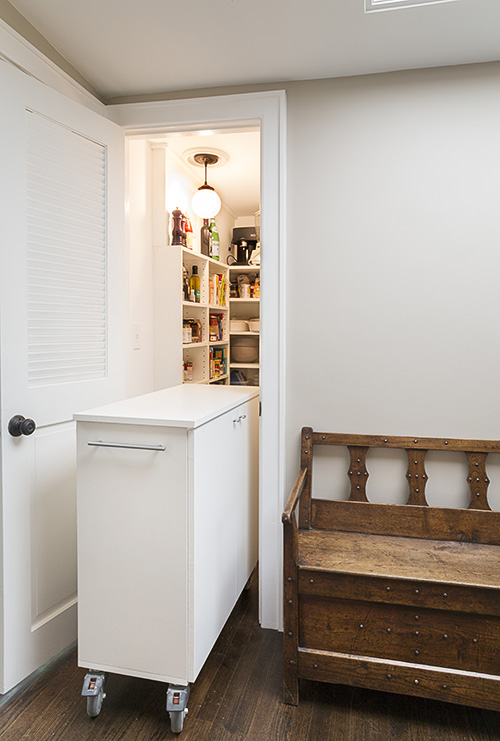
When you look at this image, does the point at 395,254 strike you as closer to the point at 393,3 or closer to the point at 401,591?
the point at 393,3

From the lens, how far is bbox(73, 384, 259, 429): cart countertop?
151cm

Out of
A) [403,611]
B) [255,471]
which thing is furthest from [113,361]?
[403,611]

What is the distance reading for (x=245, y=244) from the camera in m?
4.72

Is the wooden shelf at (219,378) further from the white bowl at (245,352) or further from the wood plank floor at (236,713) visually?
the wood plank floor at (236,713)

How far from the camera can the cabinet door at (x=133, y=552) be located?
153 centimetres

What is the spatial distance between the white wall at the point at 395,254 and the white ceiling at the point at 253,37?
Result: 0.44 ft

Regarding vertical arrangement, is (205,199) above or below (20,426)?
above

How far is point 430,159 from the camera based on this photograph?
76.5 inches

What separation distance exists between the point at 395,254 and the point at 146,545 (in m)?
1.44

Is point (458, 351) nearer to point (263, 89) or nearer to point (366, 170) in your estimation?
point (366, 170)

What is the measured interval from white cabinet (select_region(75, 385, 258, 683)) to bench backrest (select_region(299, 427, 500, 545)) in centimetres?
57

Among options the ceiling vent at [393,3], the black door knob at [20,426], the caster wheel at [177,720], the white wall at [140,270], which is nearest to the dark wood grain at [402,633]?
the caster wheel at [177,720]

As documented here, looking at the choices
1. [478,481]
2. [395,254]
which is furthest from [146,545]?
[395,254]

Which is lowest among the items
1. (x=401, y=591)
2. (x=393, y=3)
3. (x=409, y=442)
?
(x=401, y=591)
